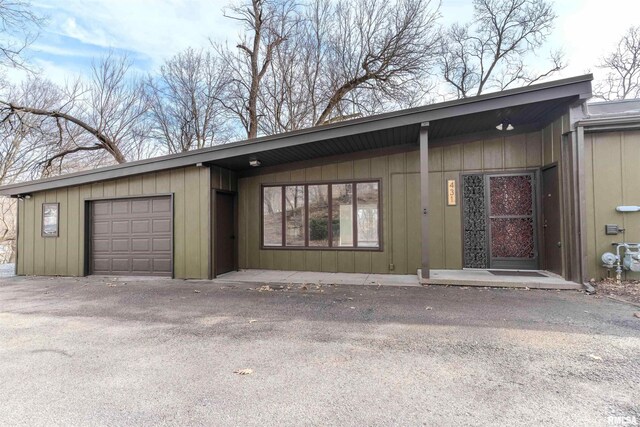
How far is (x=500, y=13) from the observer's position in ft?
46.4

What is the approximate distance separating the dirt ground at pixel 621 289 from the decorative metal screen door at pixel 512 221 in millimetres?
1377

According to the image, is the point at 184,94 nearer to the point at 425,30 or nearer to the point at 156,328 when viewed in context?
the point at 425,30

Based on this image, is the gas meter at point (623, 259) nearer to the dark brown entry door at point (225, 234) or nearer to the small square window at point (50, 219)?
the dark brown entry door at point (225, 234)

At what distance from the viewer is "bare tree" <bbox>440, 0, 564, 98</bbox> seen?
13.7 m

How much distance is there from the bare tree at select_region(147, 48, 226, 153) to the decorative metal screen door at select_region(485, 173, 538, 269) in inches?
514

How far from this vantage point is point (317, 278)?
7238 millimetres

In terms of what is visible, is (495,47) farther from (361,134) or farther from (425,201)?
(425,201)

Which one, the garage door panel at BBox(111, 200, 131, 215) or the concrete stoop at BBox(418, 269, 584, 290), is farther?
the garage door panel at BBox(111, 200, 131, 215)

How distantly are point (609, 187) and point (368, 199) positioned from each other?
4.44m

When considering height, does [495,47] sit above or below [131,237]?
above

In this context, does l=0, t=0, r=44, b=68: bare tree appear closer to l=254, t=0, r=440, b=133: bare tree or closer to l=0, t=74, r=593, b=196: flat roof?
l=0, t=74, r=593, b=196: flat roof

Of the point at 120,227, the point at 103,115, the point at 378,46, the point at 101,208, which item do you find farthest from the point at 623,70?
the point at 103,115

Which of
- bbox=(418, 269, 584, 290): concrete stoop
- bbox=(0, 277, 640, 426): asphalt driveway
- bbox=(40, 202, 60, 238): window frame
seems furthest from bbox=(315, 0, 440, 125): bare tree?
bbox=(0, 277, 640, 426): asphalt driveway

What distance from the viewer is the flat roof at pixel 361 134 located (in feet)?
18.9
